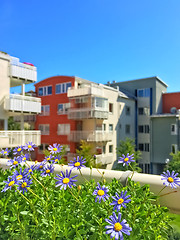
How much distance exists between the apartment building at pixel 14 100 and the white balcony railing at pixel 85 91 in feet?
23.8

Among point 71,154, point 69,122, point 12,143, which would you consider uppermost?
point 69,122

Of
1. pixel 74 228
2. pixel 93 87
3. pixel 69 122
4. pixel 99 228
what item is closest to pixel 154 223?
pixel 99 228

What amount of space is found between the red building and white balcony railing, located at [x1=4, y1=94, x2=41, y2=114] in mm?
8461

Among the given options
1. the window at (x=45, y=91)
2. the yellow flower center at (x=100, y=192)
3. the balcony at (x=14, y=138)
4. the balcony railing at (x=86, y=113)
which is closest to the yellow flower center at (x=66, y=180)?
the yellow flower center at (x=100, y=192)

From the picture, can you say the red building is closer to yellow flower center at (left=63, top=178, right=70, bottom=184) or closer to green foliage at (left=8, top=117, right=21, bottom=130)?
green foliage at (left=8, top=117, right=21, bottom=130)

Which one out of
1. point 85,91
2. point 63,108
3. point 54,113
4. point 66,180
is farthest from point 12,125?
point 66,180

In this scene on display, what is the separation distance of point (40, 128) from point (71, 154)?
23.8ft

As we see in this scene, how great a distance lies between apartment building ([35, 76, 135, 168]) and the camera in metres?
23.2

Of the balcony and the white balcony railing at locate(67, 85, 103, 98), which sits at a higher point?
the white balcony railing at locate(67, 85, 103, 98)

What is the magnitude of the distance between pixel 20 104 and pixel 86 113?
9.04 m

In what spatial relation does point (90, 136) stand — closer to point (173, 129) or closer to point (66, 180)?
point (173, 129)

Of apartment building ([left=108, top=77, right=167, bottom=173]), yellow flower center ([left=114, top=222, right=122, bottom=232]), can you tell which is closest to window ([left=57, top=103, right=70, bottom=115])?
apartment building ([left=108, top=77, right=167, bottom=173])

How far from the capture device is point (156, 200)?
2215 millimetres

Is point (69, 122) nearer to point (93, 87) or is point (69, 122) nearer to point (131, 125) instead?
point (93, 87)
